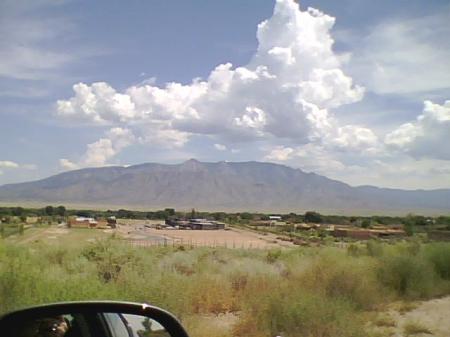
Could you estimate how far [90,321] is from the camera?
156 inches

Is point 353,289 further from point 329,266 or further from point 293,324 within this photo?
point 293,324

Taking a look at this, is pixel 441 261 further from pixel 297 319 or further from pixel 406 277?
pixel 297 319

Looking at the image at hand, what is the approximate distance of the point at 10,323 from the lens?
3801mm

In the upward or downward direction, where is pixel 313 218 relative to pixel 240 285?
upward

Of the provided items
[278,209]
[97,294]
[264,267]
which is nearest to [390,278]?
[264,267]

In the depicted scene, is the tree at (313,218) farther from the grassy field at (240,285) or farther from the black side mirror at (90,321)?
the black side mirror at (90,321)

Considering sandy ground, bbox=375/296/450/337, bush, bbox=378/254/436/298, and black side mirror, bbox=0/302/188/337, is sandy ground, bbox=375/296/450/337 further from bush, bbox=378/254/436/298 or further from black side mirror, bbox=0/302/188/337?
black side mirror, bbox=0/302/188/337

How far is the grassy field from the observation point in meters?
15.0

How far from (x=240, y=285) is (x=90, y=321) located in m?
20.9

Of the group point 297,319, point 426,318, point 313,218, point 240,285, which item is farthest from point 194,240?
point 313,218

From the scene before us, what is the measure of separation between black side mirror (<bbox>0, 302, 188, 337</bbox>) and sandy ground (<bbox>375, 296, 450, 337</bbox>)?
43.1ft

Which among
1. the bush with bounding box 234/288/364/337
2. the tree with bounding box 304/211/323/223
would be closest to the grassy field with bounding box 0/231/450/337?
the bush with bounding box 234/288/364/337

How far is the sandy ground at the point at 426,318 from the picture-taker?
17033 millimetres

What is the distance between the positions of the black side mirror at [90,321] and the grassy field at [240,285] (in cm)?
1025
